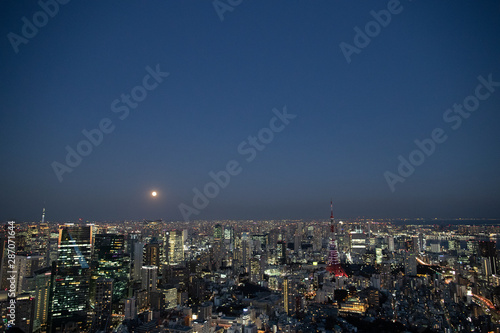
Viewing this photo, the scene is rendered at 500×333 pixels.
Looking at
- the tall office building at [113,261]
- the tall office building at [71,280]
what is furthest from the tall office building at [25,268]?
the tall office building at [113,261]

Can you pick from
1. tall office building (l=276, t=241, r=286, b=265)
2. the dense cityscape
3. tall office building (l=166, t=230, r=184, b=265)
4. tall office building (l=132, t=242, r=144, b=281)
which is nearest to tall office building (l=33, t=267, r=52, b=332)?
the dense cityscape

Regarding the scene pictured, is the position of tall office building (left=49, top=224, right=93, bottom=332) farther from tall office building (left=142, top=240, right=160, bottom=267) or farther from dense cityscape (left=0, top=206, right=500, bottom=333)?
tall office building (left=142, top=240, right=160, bottom=267)

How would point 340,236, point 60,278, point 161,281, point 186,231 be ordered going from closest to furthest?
point 60,278 → point 161,281 → point 186,231 → point 340,236

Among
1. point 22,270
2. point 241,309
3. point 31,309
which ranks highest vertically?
point 22,270

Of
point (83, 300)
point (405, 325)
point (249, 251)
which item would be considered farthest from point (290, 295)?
point (249, 251)

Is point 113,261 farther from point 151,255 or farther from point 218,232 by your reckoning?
point 218,232

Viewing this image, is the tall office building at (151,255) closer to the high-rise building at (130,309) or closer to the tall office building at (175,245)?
the tall office building at (175,245)

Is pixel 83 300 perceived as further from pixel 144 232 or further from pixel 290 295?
pixel 144 232
